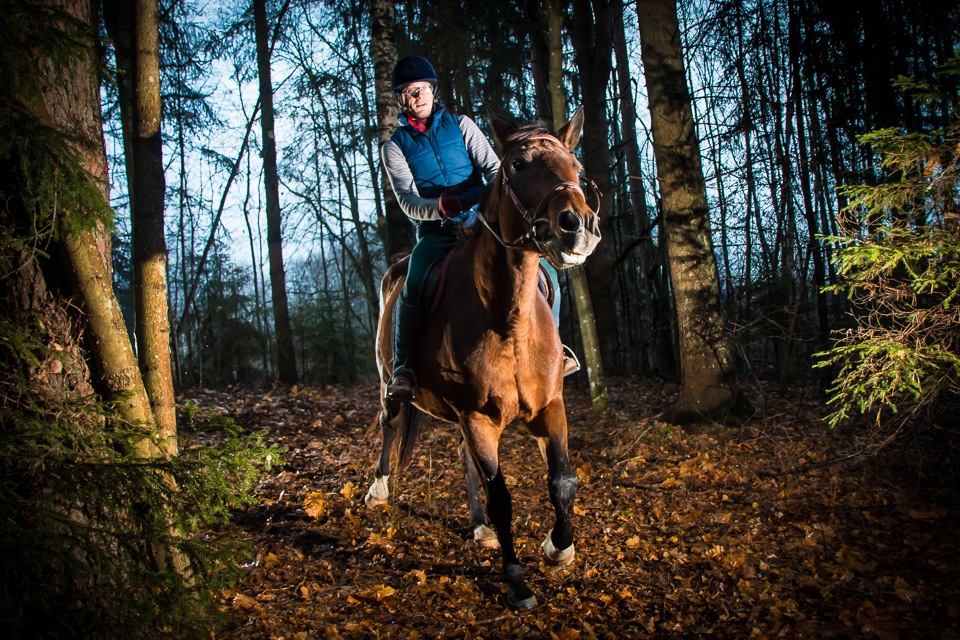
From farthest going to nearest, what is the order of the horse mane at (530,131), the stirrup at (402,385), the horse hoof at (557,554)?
the stirrup at (402,385)
the horse hoof at (557,554)
the horse mane at (530,131)

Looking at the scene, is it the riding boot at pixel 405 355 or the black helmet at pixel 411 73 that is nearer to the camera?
the black helmet at pixel 411 73

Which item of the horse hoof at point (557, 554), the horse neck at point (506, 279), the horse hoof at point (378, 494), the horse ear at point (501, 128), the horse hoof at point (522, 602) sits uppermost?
the horse ear at point (501, 128)

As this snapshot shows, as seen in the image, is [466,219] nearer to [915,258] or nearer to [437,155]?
[437,155]

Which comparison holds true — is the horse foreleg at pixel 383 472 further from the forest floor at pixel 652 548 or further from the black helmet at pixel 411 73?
the black helmet at pixel 411 73

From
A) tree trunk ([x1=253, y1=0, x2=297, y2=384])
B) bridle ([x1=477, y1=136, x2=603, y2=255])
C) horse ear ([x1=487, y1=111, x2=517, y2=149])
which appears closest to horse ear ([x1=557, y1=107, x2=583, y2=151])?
bridle ([x1=477, y1=136, x2=603, y2=255])

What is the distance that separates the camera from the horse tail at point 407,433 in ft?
18.8

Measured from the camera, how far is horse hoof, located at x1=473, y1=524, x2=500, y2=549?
16.0ft

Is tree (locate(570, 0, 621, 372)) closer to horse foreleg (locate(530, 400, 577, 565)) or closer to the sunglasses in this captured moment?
the sunglasses

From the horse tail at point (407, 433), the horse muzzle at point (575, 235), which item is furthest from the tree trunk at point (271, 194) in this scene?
the horse muzzle at point (575, 235)

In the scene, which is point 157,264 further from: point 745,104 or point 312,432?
point 745,104

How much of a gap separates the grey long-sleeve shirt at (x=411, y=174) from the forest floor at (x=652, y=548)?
2.25 metres

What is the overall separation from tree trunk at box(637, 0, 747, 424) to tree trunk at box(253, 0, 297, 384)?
10633 mm

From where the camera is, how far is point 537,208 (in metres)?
3.14

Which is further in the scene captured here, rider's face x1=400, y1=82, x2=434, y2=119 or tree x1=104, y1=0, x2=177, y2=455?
rider's face x1=400, y1=82, x2=434, y2=119
